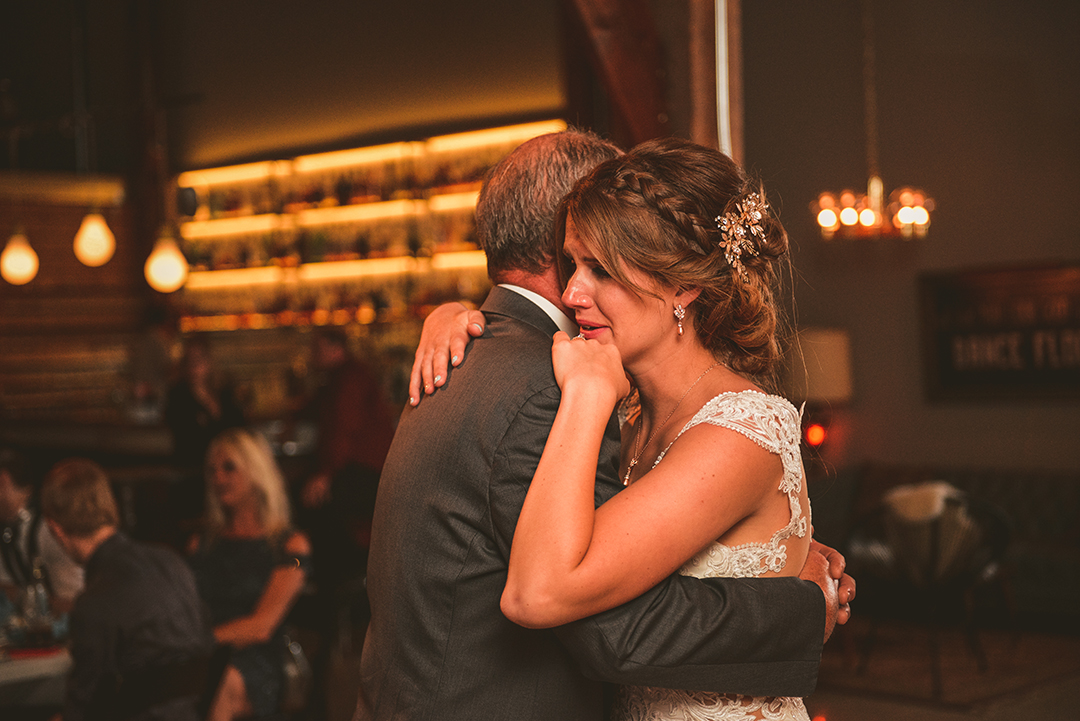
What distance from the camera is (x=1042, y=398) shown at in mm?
6539

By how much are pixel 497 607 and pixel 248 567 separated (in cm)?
234

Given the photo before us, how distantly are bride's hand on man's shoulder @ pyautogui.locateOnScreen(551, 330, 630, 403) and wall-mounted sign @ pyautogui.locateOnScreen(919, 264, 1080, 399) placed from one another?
5953 millimetres

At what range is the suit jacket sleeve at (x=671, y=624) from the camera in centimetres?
129

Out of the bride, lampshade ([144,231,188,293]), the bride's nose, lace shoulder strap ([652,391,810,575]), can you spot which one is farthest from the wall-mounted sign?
the bride's nose

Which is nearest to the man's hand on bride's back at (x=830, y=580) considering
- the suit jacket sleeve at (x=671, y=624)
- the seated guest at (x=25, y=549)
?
the suit jacket sleeve at (x=671, y=624)

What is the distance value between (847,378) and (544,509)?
6103 mm

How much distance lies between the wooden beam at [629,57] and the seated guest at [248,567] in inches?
70.8

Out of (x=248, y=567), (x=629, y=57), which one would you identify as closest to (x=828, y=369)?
(x=629, y=57)

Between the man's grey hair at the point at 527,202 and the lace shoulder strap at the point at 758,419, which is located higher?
the man's grey hair at the point at 527,202

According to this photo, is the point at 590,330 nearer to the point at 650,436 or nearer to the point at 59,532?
the point at 650,436

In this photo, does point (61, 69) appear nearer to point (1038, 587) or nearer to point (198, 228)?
point (198, 228)

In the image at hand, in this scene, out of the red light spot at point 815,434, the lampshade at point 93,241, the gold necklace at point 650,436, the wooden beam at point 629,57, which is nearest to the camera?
the gold necklace at point 650,436

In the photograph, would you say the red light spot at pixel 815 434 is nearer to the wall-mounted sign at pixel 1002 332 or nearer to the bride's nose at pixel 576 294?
the wall-mounted sign at pixel 1002 332

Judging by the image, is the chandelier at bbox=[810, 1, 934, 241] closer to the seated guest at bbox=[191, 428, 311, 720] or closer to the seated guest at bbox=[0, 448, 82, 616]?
the seated guest at bbox=[191, 428, 311, 720]
